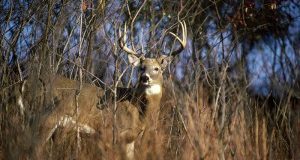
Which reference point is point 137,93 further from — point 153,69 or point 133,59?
point 133,59

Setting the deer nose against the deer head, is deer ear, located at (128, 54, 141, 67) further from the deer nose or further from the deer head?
the deer nose

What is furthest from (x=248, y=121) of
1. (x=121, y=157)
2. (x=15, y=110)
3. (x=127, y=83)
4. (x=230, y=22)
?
(x=230, y=22)

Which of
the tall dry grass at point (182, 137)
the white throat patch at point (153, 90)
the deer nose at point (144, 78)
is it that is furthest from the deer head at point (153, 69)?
the tall dry grass at point (182, 137)

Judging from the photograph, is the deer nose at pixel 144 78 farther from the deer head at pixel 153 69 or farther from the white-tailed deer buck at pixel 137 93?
the deer head at pixel 153 69

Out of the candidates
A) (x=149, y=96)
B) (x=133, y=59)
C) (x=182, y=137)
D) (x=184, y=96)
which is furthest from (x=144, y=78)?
(x=184, y=96)

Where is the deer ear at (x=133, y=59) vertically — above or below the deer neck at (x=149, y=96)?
above

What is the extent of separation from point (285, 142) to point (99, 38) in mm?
3401

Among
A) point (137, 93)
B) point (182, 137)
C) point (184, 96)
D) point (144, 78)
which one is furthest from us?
point (137, 93)

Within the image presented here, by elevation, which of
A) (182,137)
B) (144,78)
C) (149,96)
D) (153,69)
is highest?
(153,69)

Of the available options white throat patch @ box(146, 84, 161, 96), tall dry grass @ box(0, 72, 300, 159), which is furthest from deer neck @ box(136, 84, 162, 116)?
tall dry grass @ box(0, 72, 300, 159)

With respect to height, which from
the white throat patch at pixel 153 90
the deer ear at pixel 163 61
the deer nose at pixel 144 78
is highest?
the deer ear at pixel 163 61

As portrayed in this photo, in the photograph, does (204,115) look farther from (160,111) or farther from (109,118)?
(160,111)

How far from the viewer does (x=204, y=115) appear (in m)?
4.50

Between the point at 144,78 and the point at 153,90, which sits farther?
the point at 153,90
